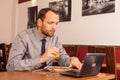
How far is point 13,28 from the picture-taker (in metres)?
5.64

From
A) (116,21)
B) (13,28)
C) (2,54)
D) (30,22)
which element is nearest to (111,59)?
(116,21)

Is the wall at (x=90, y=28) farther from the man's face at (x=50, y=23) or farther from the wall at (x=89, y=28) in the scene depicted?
the man's face at (x=50, y=23)

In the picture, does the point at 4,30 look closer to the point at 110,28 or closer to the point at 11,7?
the point at 11,7

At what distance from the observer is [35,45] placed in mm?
2291

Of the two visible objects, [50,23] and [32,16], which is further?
[32,16]

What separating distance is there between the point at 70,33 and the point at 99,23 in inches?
27.6

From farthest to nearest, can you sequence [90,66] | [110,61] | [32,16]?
1. [32,16]
2. [110,61]
3. [90,66]

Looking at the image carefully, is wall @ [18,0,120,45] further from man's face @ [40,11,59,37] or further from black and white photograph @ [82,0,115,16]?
man's face @ [40,11,59,37]

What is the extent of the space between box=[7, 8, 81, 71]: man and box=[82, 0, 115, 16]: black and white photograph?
134cm

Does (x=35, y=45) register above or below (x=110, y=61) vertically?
above

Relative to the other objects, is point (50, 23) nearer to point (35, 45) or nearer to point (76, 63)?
point (35, 45)

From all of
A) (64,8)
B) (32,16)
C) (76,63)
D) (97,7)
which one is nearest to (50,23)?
(76,63)

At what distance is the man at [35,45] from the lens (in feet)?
6.59

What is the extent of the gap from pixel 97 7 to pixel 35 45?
1.68m
